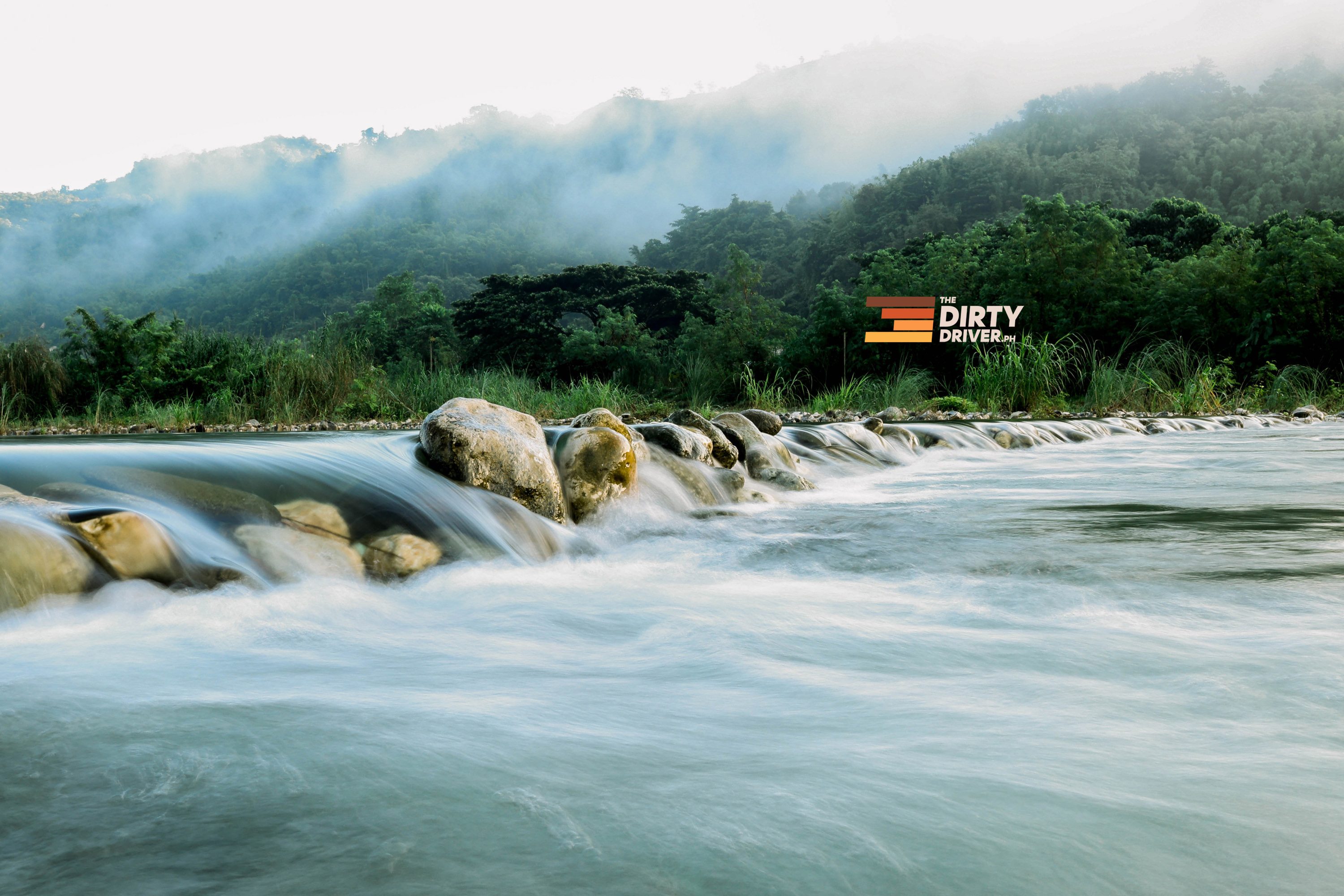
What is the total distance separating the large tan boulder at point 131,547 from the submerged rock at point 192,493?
1.89 feet

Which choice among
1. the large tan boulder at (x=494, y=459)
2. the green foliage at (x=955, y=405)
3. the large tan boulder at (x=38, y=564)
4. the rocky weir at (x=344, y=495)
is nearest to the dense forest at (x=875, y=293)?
the green foliage at (x=955, y=405)

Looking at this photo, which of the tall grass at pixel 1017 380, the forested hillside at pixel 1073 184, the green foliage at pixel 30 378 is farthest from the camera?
the forested hillside at pixel 1073 184

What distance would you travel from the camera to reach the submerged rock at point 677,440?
5.90 meters

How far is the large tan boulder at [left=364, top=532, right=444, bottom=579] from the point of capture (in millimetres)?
3453

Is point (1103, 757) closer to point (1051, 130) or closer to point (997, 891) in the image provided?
point (997, 891)

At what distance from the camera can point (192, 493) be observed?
11.8ft

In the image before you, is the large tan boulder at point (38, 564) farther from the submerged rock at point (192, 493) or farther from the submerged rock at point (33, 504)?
the submerged rock at point (192, 493)

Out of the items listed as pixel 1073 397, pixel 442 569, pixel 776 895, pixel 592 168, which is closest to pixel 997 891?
pixel 776 895

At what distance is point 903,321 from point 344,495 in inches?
661

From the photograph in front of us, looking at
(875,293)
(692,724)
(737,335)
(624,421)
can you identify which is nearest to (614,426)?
(692,724)

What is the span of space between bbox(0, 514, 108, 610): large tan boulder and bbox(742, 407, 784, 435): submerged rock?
18.5 ft

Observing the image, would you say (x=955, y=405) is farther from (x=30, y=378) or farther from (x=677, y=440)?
(x=30, y=378)

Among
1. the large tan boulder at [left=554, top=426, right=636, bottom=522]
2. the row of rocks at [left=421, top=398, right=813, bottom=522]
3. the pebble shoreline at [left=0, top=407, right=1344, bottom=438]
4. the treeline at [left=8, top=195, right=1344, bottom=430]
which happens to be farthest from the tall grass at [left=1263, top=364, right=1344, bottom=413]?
the large tan boulder at [left=554, top=426, right=636, bottom=522]

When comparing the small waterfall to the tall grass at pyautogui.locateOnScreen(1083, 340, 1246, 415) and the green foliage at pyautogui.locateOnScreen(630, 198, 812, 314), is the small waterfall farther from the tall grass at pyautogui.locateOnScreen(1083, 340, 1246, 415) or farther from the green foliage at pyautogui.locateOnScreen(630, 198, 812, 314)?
the green foliage at pyautogui.locateOnScreen(630, 198, 812, 314)
